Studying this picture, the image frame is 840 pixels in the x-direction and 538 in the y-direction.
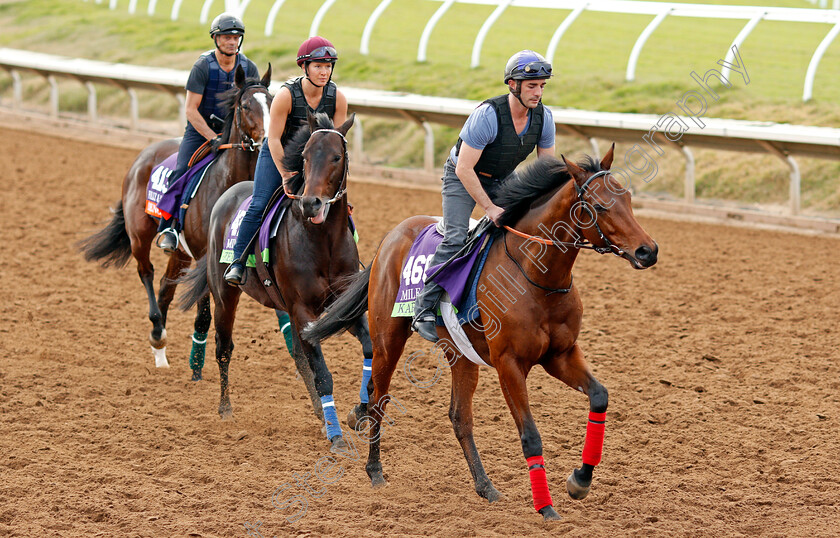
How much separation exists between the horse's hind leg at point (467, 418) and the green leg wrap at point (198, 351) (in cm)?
285

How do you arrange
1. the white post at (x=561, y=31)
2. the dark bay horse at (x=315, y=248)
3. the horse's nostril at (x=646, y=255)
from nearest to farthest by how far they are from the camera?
the horse's nostril at (x=646, y=255), the dark bay horse at (x=315, y=248), the white post at (x=561, y=31)

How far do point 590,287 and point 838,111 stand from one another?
596 cm

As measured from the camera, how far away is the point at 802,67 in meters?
17.1

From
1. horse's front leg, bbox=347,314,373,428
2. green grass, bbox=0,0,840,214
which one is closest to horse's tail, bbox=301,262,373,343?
horse's front leg, bbox=347,314,373,428

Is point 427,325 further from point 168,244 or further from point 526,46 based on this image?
point 526,46

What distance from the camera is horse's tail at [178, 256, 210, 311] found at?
→ 7324 millimetres

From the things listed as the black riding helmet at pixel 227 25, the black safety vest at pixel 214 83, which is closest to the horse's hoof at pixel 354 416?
the black safety vest at pixel 214 83

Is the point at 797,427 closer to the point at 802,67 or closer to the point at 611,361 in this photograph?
the point at 611,361

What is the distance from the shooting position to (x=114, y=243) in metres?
9.16

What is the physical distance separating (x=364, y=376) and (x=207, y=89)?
3.23 meters

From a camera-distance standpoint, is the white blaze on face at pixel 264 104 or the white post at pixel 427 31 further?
the white post at pixel 427 31

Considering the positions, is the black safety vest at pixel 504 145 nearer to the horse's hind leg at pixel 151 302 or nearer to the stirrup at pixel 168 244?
the stirrup at pixel 168 244

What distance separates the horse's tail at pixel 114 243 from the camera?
9.12 metres

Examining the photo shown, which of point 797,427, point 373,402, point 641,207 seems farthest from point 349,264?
point 641,207
